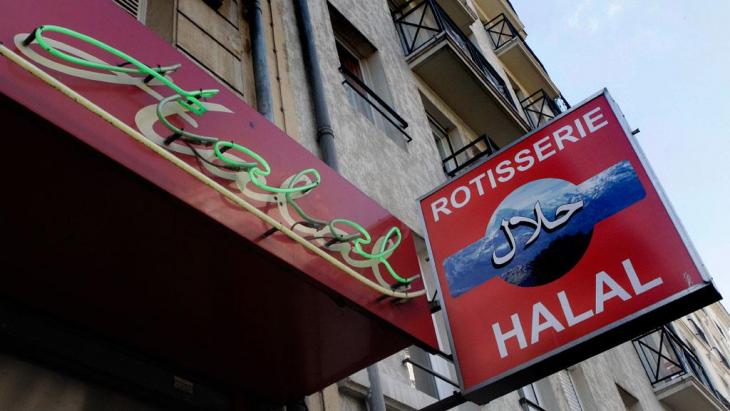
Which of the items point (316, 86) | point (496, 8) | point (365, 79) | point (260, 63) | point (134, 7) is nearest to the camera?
point (134, 7)

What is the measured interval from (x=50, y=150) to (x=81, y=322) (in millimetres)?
910

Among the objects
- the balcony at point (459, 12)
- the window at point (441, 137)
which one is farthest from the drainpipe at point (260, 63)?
the balcony at point (459, 12)

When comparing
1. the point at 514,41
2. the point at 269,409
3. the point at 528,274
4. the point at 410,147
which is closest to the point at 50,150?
the point at 269,409

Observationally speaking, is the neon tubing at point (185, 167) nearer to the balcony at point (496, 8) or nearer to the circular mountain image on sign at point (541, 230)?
the circular mountain image on sign at point (541, 230)

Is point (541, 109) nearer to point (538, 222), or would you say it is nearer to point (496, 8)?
point (496, 8)

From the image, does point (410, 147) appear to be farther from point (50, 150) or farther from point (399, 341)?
point (50, 150)

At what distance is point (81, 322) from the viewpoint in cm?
291

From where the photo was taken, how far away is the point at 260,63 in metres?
5.37

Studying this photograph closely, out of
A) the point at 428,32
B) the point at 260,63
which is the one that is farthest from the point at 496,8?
the point at 260,63

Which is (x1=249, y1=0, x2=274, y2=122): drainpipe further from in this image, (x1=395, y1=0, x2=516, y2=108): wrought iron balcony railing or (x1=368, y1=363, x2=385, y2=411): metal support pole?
(x1=395, y1=0, x2=516, y2=108): wrought iron balcony railing

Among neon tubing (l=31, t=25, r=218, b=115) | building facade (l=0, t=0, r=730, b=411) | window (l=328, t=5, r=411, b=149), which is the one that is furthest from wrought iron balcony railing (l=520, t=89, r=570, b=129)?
neon tubing (l=31, t=25, r=218, b=115)

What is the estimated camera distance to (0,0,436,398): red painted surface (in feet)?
8.00

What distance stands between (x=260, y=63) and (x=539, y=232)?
101 inches

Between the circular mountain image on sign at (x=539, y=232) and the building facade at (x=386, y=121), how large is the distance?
0.65 metres
